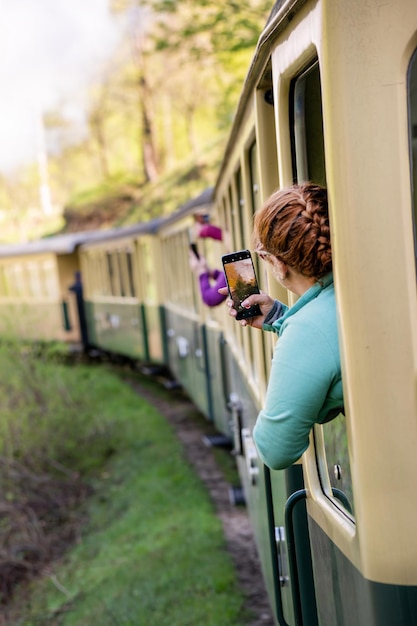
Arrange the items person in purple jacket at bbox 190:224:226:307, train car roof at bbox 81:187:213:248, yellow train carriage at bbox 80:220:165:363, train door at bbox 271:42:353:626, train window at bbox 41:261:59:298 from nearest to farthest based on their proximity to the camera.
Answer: train door at bbox 271:42:353:626 < person in purple jacket at bbox 190:224:226:307 < train car roof at bbox 81:187:213:248 < yellow train carriage at bbox 80:220:165:363 < train window at bbox 41:261:59:298

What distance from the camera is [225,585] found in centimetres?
593

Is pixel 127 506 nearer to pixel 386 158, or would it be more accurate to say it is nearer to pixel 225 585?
pixel 225 585

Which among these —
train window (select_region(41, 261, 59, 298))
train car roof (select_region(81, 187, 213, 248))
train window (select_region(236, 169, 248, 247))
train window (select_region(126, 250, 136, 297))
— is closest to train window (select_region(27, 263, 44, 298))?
train window (select_region(41, 261, 59, 298))

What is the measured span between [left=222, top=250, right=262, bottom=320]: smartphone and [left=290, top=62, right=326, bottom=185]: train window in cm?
27

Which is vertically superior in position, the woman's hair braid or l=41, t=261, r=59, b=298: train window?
the woman's hair braid

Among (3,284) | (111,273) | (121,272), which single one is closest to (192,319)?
(121,272)

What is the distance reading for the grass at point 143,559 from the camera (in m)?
5.87

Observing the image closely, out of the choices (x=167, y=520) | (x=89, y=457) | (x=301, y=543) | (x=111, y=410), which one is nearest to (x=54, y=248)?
(x=111, y=410)

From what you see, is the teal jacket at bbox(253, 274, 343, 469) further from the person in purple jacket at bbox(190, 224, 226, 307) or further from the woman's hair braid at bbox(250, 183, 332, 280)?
the person in purple jacket at bbox(190, 224, 226, 307)

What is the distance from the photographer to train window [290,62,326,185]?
6.83 ft

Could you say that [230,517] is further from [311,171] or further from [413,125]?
[413,125]

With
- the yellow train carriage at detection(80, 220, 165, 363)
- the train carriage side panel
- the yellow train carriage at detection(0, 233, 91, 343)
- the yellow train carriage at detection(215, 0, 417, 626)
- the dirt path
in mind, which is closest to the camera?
the yellow train carriage at detection(215, 0, 417, 626)

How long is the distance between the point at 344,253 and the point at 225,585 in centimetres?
482

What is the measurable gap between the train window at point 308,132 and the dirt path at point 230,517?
12.9 feet
